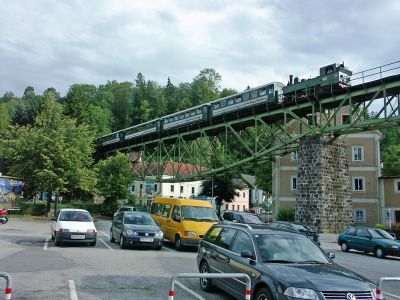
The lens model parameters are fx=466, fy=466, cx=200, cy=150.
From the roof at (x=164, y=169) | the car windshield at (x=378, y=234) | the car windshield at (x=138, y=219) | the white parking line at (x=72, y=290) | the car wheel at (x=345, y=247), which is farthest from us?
the roof at (x=164, y=169)

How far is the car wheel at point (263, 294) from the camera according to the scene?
7188 millimetres

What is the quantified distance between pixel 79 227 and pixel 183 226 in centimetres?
417

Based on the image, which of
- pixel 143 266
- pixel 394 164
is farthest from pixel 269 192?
pixel 143 266

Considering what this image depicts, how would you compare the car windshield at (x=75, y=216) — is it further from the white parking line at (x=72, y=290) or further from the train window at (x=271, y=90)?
the train window at (x=271, y=90)

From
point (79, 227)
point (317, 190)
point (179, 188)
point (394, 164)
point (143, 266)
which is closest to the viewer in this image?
point (143, 266)

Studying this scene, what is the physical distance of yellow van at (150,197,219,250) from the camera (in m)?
18.8

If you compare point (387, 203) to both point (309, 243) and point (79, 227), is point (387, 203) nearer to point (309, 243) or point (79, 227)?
point (79, 227)

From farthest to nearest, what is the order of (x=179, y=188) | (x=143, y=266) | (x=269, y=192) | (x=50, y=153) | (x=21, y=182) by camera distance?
(x=179, y=188) < (x=269, y=192) < (x=21, y=182) < (x=50, y=153) < (x=143, y=266)

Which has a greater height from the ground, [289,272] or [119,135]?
[119,135]

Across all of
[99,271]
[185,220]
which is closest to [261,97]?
[185,220]

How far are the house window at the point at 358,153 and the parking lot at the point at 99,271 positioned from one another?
3787 cm

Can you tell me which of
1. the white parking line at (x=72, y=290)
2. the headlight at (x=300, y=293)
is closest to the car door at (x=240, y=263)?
the headlight at (x=300, y=293)

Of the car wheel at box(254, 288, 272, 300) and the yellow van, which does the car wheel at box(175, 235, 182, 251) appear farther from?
the car wheel at box(254, 288, 272, 300)

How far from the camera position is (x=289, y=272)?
7.29 metres
